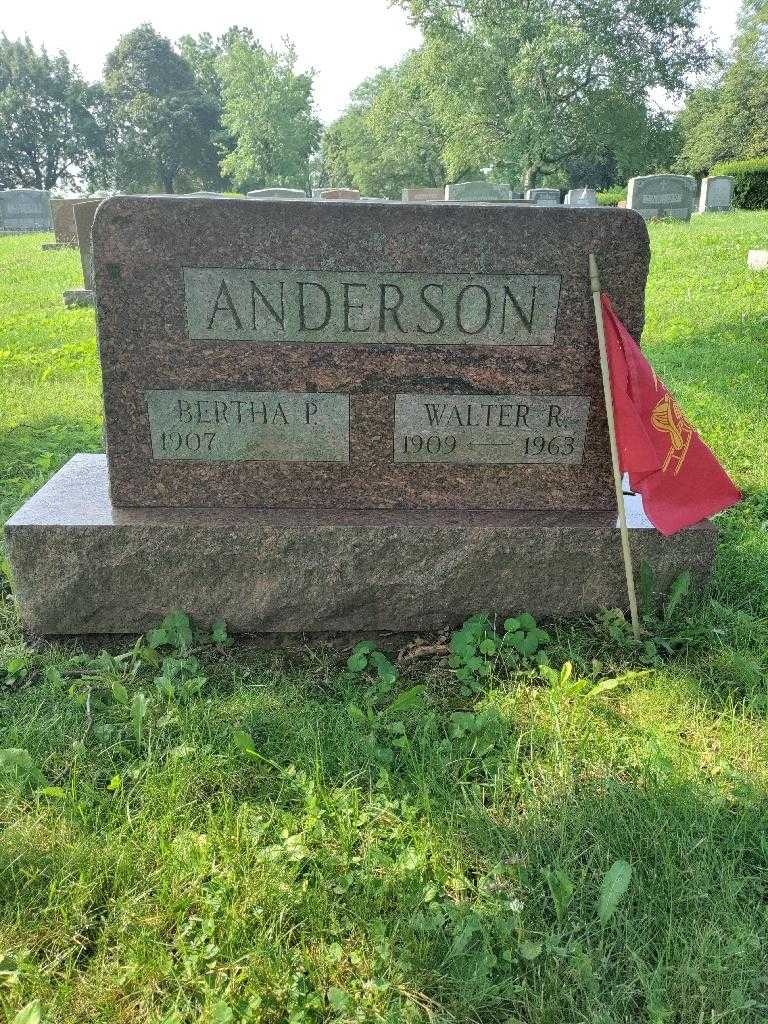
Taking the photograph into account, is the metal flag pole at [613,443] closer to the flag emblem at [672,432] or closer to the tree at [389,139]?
the flag emblem at [672,432]

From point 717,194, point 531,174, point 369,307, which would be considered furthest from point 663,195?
point 369,307

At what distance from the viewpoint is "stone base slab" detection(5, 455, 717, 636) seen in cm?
276

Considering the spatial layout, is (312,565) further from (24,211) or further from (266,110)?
(266,110)

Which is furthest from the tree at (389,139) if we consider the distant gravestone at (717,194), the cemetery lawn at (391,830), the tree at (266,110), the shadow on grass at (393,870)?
the shadow on grass at (393,870)

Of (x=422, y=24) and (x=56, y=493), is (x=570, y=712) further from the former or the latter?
(x=422, y=24)

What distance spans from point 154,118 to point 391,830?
60.9m

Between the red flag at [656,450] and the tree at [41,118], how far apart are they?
63008mm

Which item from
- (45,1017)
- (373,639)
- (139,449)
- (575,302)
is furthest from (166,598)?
(575,302)

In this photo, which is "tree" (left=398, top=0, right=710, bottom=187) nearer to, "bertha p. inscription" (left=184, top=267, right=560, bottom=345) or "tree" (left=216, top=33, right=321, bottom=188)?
"tree" (left=216, top=33, right=321, bottom=188)

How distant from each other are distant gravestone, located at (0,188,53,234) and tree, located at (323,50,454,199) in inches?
629

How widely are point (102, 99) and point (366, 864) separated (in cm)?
6628

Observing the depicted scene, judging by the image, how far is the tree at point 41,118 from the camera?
2216 inches

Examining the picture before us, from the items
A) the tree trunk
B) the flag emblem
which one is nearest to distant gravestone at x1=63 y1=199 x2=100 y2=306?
the flag emblem

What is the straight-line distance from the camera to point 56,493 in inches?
119
